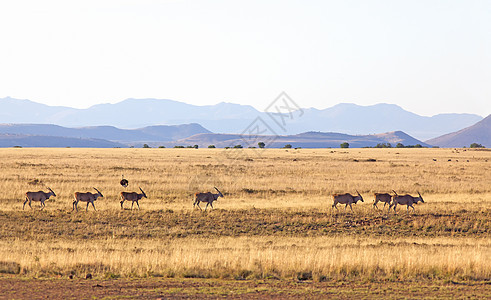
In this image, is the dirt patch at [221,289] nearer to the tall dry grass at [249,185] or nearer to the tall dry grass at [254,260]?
the tall dry grass at [254,260]

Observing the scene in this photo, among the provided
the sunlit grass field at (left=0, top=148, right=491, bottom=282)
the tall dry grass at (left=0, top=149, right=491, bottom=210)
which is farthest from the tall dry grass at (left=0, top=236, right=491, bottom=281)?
the tall dry grass at (left=0, top=149, right=491, bottom=210)

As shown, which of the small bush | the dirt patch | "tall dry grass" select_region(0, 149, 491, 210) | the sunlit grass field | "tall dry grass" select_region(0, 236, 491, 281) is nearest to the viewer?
the dirt patch

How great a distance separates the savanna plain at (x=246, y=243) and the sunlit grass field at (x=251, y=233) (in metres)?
0.05

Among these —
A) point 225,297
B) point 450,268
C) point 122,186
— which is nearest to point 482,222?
point 450,268

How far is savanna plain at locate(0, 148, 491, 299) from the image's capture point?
1306cm

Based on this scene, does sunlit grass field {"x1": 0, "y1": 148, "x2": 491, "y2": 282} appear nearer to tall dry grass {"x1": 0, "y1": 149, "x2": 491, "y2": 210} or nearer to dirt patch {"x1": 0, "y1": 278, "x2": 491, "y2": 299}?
tall dry grass {"x1": 0, "y1": 149, "x2": 491, "y2": 210}

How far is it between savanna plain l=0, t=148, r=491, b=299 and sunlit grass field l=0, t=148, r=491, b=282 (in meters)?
0.05

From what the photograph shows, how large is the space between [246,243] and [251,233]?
2.17 metres

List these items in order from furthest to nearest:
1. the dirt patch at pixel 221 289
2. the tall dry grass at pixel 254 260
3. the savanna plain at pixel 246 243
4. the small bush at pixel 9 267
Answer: the small bush at pixel 9 267 → the tall dry grass at pixel 254 260 → the savanna plain at pixel 246 243 → the dirt patch at pixel 221 289

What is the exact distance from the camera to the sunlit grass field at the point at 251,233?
48.4ft

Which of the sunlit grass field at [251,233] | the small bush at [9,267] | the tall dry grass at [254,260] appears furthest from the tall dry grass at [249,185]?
the small bush at [9,267]

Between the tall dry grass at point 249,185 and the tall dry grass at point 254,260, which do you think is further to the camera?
the tall dry grass at point 249,185

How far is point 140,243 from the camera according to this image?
1973 cm

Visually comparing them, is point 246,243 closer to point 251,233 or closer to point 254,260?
point 251,233
